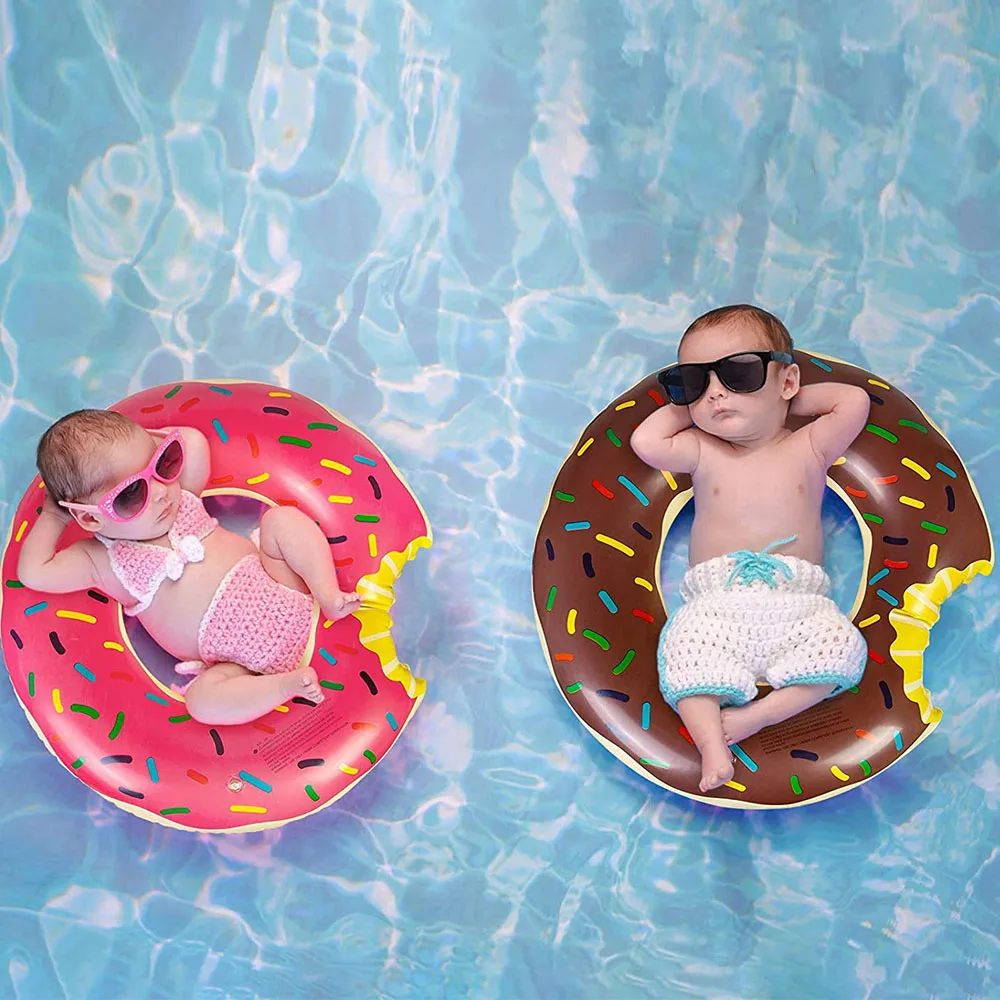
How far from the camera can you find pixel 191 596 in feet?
7.06

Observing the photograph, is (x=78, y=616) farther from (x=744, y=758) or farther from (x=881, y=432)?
(x=881, y=432)

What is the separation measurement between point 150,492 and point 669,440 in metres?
1.08

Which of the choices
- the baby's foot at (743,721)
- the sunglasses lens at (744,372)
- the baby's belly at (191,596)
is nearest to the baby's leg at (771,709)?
the baby's foot at (743,721)

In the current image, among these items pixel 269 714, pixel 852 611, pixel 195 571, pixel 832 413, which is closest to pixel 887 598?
pixel 852 611

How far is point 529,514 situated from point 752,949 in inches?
43.9

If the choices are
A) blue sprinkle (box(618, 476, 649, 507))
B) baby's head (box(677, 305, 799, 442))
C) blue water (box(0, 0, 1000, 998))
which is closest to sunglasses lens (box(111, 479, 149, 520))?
blue water (box(0, 0, 1000, 998))

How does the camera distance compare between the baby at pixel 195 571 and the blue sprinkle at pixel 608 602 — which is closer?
the baby at pixel 195 571

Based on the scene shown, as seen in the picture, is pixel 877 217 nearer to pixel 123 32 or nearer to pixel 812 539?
pixel 812 539

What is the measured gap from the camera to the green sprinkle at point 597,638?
2.18 m

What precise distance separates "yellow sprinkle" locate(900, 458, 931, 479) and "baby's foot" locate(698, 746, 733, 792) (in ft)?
2.46

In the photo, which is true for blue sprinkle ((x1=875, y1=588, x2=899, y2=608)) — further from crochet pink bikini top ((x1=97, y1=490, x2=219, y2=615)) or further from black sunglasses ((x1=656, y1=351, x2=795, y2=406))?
crochet pink bikini top ((x1=97, y1=490, x2=219, y2=615))

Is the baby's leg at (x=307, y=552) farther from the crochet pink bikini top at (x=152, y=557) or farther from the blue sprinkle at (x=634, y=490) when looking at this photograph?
the blue sprinkle at (x=634, y=490)

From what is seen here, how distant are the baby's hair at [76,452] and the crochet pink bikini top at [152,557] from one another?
0.16 m

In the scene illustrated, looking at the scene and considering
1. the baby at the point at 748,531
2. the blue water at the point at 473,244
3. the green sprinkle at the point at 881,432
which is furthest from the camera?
the blue water at the point at 473,244
